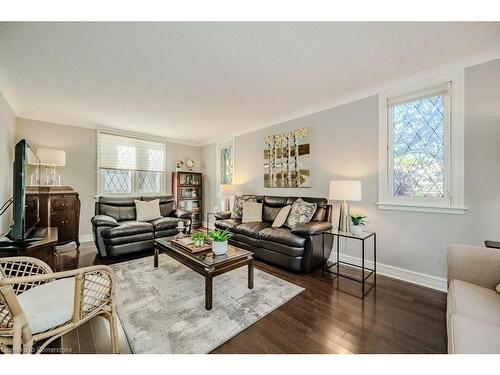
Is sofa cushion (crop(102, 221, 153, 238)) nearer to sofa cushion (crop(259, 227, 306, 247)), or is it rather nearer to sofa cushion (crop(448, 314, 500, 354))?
sofa cushion (crop(259, 227, 306, 247))

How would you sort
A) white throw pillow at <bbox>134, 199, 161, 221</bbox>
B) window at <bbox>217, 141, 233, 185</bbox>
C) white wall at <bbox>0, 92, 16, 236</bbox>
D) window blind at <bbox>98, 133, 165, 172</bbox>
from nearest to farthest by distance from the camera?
white wall at <bbox>0, 92, 16, 236</bbox>
white throw pillow at <bbox>134, 199, 161, 221</bbox>
window blind at <bbox>98, 133, 165, 172</bbox>
window at <bbox>217, 141, 233, 185</bbox>

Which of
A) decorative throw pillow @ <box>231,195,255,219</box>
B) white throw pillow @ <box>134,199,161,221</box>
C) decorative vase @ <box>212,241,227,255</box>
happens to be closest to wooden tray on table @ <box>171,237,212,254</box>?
decorative vase @ <box>212,241,227,255</box>

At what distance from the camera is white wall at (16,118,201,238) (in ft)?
12.3

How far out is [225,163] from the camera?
527cm

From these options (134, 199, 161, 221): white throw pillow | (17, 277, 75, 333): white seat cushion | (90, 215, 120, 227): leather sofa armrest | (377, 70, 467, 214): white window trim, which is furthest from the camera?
(134, 199, 161, 221): white throw pillow

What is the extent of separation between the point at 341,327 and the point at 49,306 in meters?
1.95

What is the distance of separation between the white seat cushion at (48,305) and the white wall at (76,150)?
3480mm

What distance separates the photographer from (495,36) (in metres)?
A: 1.76

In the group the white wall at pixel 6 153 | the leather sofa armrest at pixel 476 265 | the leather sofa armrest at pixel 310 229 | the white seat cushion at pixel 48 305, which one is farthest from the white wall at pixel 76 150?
the leather sofa armrest at pixel 476 265

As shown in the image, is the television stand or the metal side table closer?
the television stand

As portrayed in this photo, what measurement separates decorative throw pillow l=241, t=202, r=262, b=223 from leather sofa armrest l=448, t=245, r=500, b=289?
2.47m

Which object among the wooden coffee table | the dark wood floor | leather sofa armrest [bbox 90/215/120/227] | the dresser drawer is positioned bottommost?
the dark wood floor

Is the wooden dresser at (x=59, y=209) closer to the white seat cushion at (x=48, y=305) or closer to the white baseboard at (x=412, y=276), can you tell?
the white seat cushion at (x=48, y=305)

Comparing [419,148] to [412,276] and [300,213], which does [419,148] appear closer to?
[412,276]
